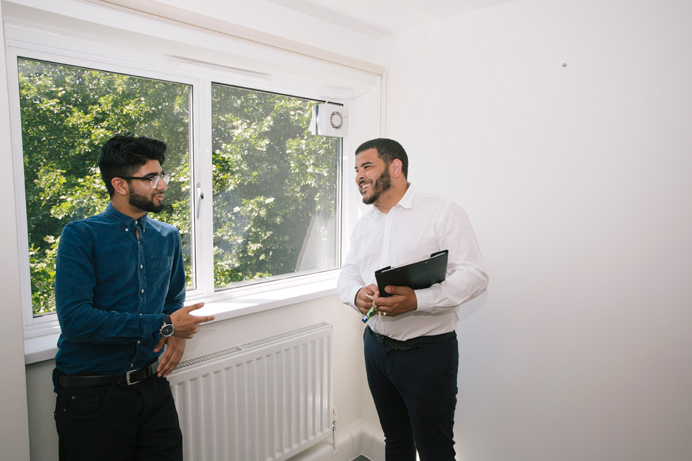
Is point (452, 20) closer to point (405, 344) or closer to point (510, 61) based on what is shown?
point (510, 61)

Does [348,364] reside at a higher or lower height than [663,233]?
lower

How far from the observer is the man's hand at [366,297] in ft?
5.24

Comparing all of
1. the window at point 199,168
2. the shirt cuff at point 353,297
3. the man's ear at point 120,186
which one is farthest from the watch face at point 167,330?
the shirt cuff at point 353,297

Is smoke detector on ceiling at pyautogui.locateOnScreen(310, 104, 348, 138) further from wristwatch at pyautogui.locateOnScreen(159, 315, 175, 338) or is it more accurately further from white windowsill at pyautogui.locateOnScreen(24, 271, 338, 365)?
wristwatch at pyautogui.locateOnScreen(159, 315, 175, 338)

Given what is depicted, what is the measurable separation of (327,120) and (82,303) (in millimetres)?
1652

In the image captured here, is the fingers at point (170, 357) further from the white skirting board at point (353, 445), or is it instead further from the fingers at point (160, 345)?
the white skirting board at point (353, 445)

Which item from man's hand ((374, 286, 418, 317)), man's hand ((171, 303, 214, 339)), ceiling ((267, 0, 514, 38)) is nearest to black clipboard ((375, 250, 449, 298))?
man's hand ((374, 286, 418, 317))

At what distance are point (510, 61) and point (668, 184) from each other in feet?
2.80

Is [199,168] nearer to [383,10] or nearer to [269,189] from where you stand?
[269,189]

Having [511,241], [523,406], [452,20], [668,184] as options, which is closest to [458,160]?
[511,241]

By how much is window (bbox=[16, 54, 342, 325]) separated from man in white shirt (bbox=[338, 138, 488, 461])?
705 mm

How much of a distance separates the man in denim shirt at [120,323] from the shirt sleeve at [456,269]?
864mm

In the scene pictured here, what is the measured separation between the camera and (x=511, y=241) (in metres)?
1.99

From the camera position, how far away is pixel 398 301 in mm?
1486
